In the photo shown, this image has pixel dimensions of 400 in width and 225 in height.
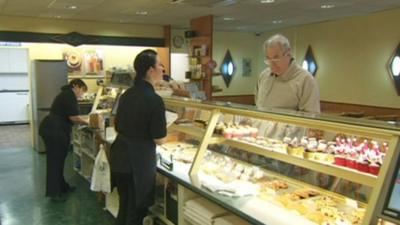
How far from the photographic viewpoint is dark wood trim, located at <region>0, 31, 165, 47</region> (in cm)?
819

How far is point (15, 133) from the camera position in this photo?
384 inches

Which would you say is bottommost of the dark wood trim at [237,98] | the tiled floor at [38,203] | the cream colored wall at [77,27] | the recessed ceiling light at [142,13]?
the tiled floor at [38,203]

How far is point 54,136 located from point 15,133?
5.91 metres

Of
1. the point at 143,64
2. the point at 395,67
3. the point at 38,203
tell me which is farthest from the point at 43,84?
the point at 395,67

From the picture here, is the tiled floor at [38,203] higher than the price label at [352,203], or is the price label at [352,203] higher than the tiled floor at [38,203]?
the price label at [352,203]

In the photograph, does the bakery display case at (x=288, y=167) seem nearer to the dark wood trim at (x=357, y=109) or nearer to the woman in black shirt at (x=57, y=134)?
the woman in black shirt at (x=57, y=134)

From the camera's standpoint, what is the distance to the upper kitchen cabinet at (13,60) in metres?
10.7

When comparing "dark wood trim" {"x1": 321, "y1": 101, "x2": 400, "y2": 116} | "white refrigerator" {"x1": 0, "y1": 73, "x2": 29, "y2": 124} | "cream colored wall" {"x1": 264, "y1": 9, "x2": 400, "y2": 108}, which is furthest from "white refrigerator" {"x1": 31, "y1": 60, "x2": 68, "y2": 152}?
"dark wood trim" {"x1": 321, "y1": 101, "x2": 400, "y2": 116}

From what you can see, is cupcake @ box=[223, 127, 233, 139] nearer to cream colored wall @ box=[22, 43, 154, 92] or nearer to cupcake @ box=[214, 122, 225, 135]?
cupcake @ box=[214, 122, 225, 135]

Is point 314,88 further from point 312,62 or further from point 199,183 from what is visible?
point 312,62

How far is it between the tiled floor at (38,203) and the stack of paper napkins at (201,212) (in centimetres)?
169

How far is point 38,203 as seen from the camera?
4.65 m

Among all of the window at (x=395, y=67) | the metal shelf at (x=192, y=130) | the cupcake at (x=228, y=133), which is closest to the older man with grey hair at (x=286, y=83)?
the cupcake at (x=228, y=133)

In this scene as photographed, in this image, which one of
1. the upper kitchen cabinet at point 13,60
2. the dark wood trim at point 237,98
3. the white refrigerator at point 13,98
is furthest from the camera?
the dark wood trim at point 237,98
